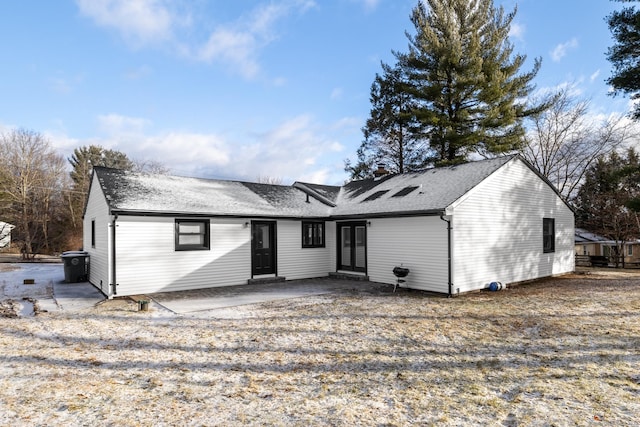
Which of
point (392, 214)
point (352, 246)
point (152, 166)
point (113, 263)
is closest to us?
point (113, 263)

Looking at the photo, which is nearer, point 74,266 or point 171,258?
point 171,258

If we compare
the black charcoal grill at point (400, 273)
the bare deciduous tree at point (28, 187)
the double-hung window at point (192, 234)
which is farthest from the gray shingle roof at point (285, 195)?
the bare deciduous tree at point (28, 187)

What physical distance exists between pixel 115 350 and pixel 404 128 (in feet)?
74.7

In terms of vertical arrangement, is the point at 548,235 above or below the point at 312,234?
below

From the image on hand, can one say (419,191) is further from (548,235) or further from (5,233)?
(5,233)

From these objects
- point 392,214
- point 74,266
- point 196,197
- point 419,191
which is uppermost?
point 419,191

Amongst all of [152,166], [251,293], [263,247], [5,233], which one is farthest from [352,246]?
[152,166]

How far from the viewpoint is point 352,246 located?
1312cm

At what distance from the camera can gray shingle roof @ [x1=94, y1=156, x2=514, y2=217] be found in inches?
412

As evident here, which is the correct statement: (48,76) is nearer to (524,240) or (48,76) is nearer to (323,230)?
(323,230)

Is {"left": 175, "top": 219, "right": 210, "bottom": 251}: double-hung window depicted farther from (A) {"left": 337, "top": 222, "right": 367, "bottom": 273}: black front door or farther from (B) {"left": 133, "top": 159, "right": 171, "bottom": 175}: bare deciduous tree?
(B) {"left": 133, "top": 159, "right": 171, "bottom": 175}: bare deciduous tree

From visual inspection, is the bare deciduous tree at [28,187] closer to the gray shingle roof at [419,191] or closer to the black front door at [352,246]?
the black front door at [352,246]

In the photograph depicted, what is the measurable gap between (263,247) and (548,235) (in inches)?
421

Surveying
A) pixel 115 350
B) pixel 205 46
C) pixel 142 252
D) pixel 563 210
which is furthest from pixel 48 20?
pixel 563 210
